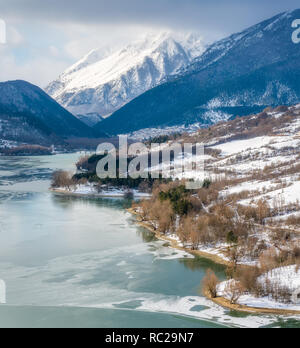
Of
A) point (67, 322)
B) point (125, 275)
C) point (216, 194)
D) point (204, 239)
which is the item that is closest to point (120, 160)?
point (216, 194)

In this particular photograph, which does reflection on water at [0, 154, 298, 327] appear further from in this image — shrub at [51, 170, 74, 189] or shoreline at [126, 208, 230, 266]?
shrub at [51, 170, 74, 189]

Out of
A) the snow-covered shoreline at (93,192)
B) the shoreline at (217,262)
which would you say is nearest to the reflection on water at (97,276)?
the shoreline at (217,262)

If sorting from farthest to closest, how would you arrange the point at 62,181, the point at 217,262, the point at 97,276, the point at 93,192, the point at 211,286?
1. the point at 62,181
2. the point at 93,192
3. the point at 217,262
4. the point at 97,276
5. the point at 211,286

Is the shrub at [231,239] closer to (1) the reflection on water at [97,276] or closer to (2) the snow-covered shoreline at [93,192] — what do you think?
(1) the reflection on water at [97,276]

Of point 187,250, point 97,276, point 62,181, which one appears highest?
point 62,181

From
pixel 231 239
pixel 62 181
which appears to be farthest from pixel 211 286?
pixel 62 181

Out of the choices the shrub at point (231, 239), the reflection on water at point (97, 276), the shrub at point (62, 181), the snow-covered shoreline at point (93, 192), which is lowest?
the reflection on water at point (97, 276)

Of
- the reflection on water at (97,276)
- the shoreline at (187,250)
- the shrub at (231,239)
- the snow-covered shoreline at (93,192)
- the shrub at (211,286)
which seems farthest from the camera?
the snow-covered shoreline at (93,192)

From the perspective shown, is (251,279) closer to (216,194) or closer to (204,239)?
(204,239)

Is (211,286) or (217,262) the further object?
(217,262)

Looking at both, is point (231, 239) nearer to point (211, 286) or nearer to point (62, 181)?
point (211, 286)
